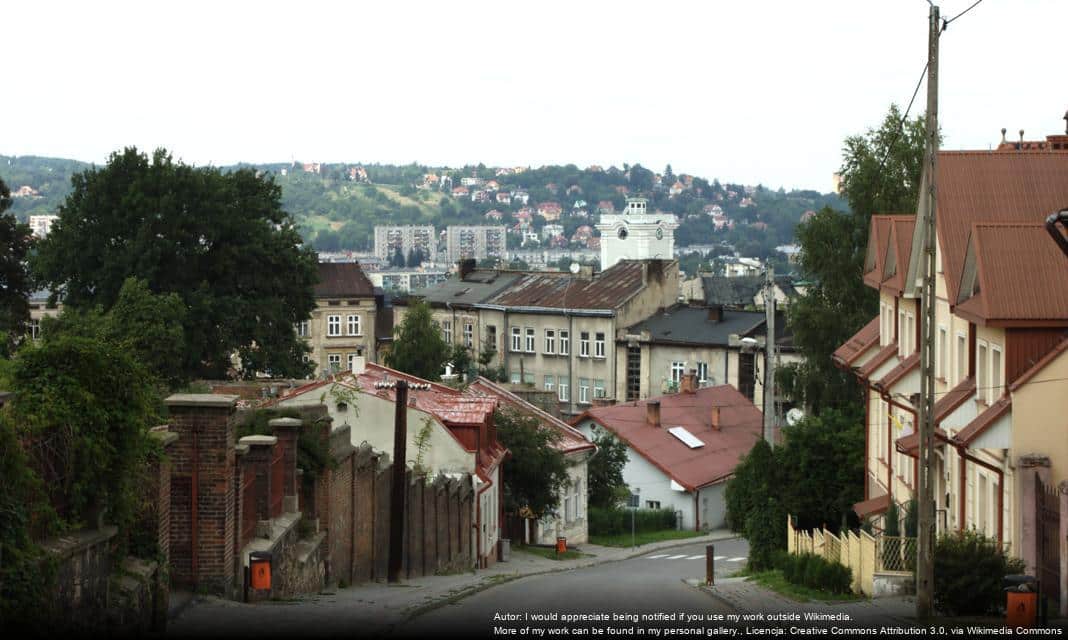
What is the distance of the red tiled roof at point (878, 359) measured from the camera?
35.6 metres

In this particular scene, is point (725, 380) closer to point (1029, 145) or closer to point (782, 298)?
point (782, 298)

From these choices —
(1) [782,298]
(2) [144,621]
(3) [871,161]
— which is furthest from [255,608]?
(1) [782,298]

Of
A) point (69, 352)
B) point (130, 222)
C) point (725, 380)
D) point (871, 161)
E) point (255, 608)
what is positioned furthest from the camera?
point (725, 380)

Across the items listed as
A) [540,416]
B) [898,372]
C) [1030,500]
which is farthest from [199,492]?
[540,416]

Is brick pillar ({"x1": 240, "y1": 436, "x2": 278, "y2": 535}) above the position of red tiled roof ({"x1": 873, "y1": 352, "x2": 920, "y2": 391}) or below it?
below

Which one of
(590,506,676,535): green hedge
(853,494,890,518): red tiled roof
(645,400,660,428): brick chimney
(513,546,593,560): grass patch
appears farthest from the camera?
(645,400,660,428): brick chimney

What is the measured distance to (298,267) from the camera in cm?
6544

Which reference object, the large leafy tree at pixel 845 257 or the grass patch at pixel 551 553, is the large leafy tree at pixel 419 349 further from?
the large leafy tree at pixel 845 257

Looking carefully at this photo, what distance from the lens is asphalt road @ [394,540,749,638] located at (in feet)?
56.3

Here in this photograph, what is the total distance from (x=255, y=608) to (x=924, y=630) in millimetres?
7721

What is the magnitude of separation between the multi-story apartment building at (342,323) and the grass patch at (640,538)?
129 feet

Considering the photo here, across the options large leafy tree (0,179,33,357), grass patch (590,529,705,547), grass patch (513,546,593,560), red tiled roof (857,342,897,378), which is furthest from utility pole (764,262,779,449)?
large leafy tree (0,179,33,357)

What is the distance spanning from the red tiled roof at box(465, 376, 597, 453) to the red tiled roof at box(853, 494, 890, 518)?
1641 centimetres

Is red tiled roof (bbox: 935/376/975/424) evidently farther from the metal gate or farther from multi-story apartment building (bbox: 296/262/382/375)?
multi-story apartment building (bbox: 296/262/382/375)
